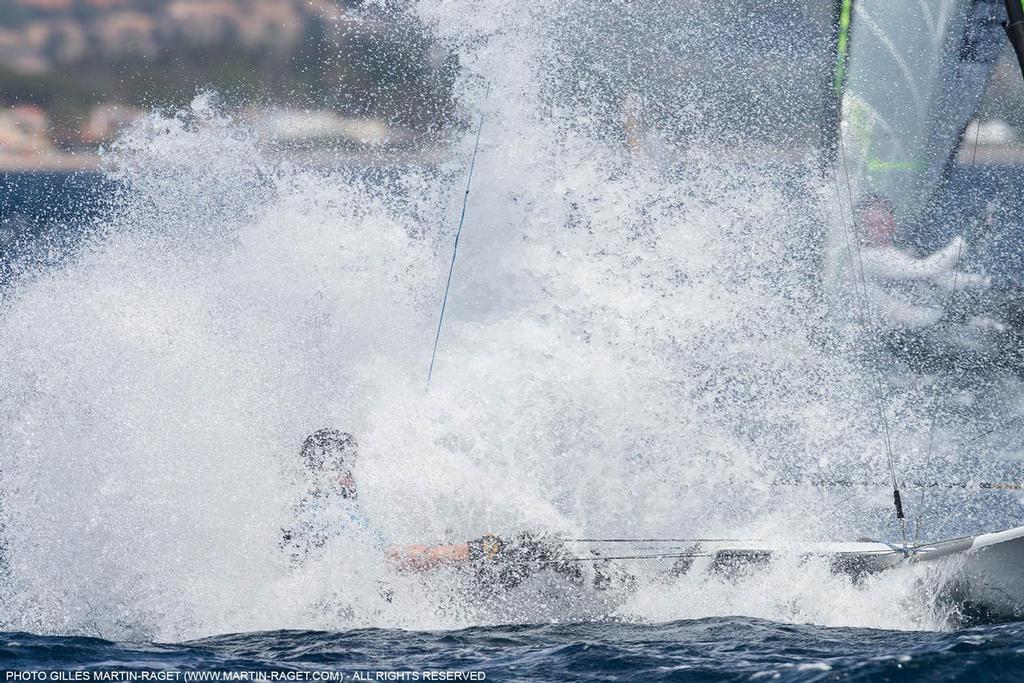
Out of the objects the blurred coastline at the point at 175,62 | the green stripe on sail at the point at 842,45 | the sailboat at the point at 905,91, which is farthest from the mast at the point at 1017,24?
the blurred coastline at the point at 175,62

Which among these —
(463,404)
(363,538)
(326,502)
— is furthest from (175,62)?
(363,538)

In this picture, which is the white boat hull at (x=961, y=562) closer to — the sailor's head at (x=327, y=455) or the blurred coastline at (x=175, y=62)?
the sailor's head at (x=327, y=455)

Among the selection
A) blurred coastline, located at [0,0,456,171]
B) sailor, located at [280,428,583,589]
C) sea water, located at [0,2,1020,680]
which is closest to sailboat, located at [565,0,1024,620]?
sea water, located at [0,2,1020,680]

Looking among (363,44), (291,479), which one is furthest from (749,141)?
(363,44)

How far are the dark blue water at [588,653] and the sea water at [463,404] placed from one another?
0.09ft

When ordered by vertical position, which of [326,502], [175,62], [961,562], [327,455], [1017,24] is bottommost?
[961,562]

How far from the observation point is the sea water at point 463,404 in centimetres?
596

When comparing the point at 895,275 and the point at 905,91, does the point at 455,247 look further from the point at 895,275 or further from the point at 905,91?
the point at 895,275

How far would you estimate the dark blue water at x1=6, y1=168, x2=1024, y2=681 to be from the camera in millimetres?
4922

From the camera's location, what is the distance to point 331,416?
26.1 feet

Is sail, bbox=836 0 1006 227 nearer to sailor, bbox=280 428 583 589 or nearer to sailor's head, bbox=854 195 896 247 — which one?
sailor's head, bbox=854 195 896 247

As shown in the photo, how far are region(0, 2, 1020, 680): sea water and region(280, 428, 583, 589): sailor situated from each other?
4.3 inches

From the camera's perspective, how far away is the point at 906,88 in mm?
10406

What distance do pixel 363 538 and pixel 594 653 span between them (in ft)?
5.23
